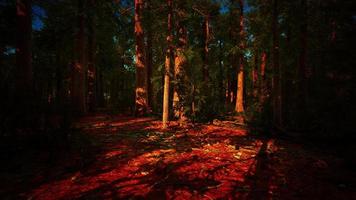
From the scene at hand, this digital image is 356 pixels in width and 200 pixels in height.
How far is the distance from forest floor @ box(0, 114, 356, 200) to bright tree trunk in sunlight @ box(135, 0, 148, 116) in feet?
21.6

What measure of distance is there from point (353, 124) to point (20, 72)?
12446mm

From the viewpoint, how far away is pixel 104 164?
588 cm

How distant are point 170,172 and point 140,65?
10339 mm

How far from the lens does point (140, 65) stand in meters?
14.7

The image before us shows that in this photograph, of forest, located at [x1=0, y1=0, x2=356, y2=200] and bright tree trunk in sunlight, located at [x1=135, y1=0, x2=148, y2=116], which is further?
bright tree trunk in sunlight, located at [x1=135, y1=0, x2=148, y2=116]

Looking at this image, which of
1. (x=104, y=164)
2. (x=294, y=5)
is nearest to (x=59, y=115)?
(x=104, y=164)

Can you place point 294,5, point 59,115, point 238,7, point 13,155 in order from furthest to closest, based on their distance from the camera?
point 238,7 → point 294,5 → point 59,115 → point 13,155

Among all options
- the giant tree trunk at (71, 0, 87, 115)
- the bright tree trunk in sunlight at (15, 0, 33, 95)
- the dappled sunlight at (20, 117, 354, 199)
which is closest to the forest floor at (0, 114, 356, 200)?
the dappled sunlight at (20, 117, 354, 199)

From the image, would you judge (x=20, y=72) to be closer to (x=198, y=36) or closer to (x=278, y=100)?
(x=278, y=100)

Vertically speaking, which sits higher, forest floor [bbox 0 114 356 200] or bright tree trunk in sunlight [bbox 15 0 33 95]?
bright tree trunk in sunlight [bbox 15 0 33 95]

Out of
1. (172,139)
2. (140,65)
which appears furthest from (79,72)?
(172,139)

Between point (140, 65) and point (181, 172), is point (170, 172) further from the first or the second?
point (140, 65)

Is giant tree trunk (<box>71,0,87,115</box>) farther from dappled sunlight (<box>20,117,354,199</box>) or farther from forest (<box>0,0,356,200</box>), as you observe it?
dappled sunlight (<box>20,117,354,199</box>)

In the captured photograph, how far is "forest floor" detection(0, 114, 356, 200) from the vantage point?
450cm
